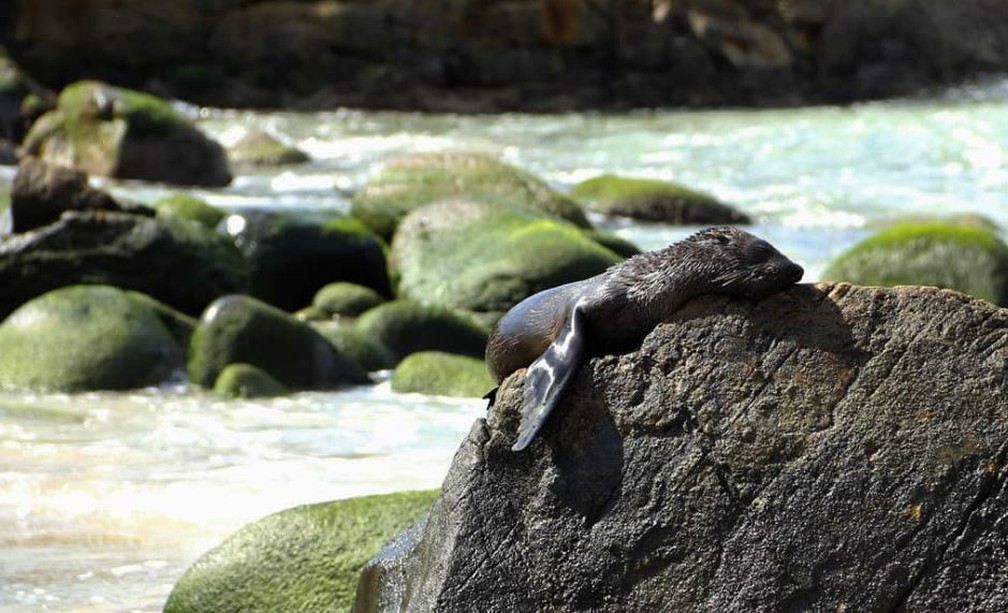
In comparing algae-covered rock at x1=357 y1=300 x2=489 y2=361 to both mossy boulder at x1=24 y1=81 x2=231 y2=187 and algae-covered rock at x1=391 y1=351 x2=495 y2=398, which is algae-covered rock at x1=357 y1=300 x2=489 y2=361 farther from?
mossy boulder at x1=24 y1=81 x2=231 y2=187

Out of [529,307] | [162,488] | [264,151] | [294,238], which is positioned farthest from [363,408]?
[264,151]

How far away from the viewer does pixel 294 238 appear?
13.1m

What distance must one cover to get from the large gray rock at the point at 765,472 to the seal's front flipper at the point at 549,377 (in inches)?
2.6

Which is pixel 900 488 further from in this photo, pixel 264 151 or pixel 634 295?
pixel 264 151

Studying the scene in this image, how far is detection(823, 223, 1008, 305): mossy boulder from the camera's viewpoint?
38.9ft

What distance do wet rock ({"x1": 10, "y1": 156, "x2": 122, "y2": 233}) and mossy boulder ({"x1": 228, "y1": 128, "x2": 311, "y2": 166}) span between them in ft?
30.5

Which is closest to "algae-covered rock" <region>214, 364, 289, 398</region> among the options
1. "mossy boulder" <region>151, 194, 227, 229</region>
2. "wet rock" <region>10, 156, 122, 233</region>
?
"wet rock" <region>10, 156, 122, 233</region>

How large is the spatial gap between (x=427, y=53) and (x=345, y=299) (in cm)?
1818

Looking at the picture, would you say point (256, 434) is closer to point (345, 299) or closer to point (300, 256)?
point (345, 299)

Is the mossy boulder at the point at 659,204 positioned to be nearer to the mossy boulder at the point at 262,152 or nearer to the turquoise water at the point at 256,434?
the turquoise water at the point at 256,434

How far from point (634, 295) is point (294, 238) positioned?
9.23 m

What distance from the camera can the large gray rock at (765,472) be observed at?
3.78 metres

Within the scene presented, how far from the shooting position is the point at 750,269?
156 inches

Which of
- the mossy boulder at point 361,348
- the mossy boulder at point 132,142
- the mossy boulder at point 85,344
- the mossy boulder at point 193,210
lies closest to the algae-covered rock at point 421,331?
the mossy boulder at point 361,348
